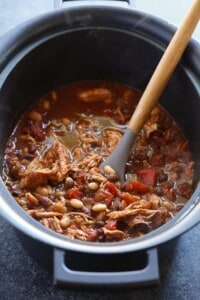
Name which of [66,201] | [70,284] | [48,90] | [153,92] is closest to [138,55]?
[153,92]

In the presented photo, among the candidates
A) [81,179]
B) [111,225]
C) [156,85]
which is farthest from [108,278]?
[156,85]

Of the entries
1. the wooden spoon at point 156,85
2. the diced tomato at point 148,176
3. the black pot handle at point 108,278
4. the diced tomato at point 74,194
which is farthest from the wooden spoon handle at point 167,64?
the black pot handle at point 108,278

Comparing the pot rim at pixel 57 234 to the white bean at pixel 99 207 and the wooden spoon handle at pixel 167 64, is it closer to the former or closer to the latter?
the wooden spoon handle at pixel 167 64

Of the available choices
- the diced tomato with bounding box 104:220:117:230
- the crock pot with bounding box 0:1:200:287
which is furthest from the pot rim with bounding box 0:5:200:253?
the diced tomato with bounding box 104:220:117:230

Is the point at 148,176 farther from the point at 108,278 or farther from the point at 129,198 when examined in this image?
the point at 108,278

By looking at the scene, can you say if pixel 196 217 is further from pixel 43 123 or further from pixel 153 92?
pixel 43 123

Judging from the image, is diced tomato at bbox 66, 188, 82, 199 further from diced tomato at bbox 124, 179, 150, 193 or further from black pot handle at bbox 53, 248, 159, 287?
black pot handle at bbox 53, 248, 159, 287
